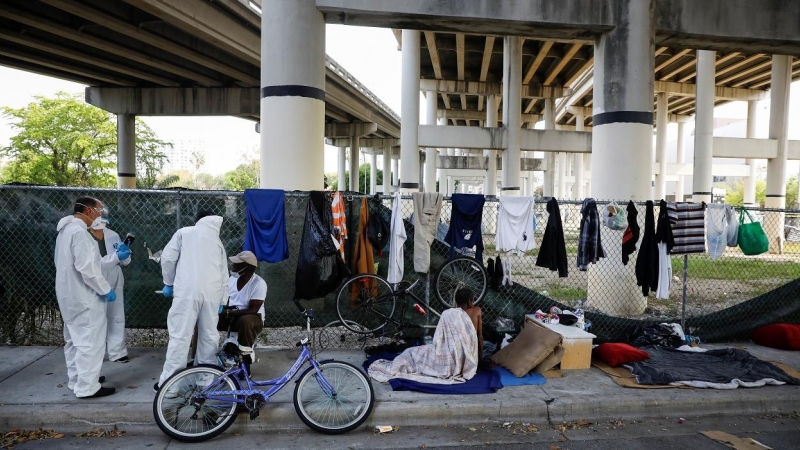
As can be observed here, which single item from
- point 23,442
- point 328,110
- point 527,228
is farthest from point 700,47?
point 328,110

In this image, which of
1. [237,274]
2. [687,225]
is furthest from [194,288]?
[687,225]

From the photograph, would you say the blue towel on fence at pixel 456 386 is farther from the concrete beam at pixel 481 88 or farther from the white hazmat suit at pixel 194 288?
the concrete beam at pixel 481 88

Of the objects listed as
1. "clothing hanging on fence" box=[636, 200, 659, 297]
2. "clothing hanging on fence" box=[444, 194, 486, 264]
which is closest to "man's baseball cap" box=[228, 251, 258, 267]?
"clothing hanging on fence" box=[444, 194, 486, 264]

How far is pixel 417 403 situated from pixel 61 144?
43241mm

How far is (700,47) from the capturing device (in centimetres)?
1123

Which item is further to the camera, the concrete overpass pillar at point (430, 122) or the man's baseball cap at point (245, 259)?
the concrete overpass pillar at point (430, 122)

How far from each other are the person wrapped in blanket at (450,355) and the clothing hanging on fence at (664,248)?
3.37 meters

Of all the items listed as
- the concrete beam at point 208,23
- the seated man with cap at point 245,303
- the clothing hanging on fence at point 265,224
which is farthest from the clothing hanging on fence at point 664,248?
the concrete beam at point 208,23

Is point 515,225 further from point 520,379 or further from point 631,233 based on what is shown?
point 520,379

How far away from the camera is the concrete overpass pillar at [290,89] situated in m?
9.30

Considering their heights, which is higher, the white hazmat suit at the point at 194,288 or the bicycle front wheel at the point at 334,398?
the white hazmat suit at the point at 194,288

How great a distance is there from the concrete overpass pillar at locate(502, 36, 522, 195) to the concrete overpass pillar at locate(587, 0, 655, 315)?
16082 mm

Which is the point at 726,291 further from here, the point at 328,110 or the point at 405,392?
the point at 328,110

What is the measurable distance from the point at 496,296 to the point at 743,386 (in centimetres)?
309
